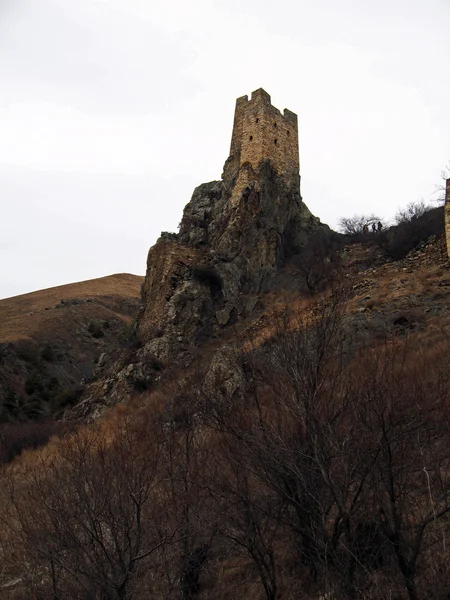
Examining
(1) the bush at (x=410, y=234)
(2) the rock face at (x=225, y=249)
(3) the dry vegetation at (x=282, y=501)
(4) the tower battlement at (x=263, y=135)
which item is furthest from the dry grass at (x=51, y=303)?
(3) the dry vegetation at (x=282, y=501)

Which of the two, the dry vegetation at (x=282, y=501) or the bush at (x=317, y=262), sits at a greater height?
the bush at (x=317, y=262)

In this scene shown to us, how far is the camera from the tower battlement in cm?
2894

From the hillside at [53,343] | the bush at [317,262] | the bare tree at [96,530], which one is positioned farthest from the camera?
the hillside at [53,343]

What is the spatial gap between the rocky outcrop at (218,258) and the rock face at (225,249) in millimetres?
48

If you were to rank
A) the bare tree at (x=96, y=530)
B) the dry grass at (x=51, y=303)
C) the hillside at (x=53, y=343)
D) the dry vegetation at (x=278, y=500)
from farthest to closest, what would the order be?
the dry grass at (x=51, y=303) < the hillside at (x=53, y=343) < the bare tree at (x=96, y=530) < the dry vegetation at (x=278, y=500)

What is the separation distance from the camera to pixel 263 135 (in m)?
29.0

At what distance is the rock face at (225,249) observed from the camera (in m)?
24.7

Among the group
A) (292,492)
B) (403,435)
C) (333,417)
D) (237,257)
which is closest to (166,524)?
(292,492)

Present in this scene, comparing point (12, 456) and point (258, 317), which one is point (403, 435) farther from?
point (258, 317)

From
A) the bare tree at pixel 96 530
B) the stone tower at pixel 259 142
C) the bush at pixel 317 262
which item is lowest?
the bare tree at pixel 96 530

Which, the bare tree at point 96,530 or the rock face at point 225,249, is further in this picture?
the rock face at point 225,249

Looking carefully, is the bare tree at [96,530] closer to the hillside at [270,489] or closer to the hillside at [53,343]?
the hillside at [270,489]

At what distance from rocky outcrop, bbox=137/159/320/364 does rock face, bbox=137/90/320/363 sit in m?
0.05

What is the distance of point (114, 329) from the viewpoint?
45031 millimetres
